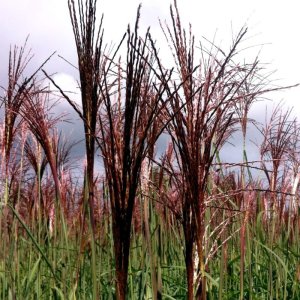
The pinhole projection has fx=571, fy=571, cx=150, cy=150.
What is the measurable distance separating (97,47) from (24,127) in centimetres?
242

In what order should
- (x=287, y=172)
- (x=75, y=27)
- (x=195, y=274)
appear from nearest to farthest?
(x=75, y=27) → (x=195, y=274) → (x=287, y=172)

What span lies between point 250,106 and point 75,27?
179 centimetres

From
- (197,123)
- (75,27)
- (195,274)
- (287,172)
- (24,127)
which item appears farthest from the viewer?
(287,172)

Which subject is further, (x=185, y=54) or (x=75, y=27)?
(x=185, y=54)

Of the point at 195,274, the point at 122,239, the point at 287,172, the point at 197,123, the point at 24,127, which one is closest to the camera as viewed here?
the point at 122,239

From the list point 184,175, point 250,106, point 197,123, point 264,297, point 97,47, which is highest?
point 250,106

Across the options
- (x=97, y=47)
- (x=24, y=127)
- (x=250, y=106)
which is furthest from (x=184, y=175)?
(x=24, y=127)

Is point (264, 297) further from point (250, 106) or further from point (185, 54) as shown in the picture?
point (185, 54)

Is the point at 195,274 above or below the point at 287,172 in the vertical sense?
below

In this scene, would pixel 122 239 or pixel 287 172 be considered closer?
pixel 122 239

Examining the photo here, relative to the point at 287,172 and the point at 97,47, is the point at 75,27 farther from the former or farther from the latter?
the point at 287,172

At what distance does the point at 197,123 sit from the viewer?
163cm

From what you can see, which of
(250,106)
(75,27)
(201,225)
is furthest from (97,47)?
(250,106)

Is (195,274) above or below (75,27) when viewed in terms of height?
below
